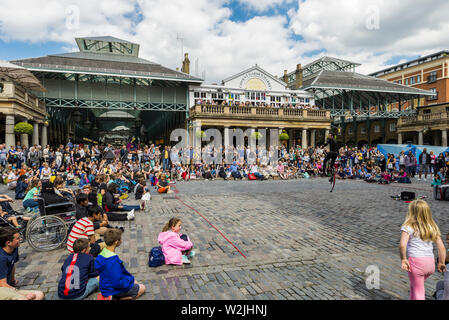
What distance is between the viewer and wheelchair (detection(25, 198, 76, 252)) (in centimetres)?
589

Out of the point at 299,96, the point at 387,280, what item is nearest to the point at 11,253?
the point at 387,280

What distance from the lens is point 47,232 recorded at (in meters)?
6.08

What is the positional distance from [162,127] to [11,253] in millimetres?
44041

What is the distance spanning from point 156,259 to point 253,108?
86.0 feet

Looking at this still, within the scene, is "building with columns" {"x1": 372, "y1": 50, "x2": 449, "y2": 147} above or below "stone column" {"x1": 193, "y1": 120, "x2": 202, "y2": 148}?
above

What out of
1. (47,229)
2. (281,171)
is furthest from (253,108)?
(47,229)

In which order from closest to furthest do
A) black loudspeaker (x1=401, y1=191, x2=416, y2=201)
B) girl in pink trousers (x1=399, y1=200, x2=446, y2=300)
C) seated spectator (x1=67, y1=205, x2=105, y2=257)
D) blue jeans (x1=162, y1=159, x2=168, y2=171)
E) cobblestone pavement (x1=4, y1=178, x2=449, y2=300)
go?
1. girl in pink trousers (x1=399, y1=200, x2=446, y2=300)
2. cobblestone pavement (x1=4, y1=178, x2=449, y2=300)
3. seated spectator (x1=67, y1=205, x2=105, y2=257)
4. black loudspeaker (x1=401, y1=191, x2=416, y2=201)
5. blue jeans (x1=162, y1=159, x2=168, y2=171)

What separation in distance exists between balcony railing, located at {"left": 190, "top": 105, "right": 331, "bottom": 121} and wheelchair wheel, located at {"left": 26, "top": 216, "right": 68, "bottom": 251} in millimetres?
22792

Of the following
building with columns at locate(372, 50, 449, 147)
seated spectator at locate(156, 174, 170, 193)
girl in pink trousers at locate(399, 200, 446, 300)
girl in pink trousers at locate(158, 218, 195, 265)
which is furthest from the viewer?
building with columns at locate(372, 50, 449, 147)

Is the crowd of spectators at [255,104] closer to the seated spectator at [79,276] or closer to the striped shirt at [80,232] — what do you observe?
the striped shirt at [80,232]

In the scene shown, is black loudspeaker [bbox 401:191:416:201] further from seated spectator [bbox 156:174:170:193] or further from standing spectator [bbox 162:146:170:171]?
standing spectator [bbox 162:146:170:171]

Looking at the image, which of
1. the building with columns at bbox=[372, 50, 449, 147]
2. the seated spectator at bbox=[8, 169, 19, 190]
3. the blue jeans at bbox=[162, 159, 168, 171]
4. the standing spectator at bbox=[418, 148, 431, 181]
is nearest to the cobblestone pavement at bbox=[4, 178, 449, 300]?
the seated spectator at bbox=[8, 169, 19, 190]

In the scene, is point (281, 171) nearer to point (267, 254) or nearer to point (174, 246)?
point (267, 254)

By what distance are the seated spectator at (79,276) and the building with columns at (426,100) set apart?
42.5 m
